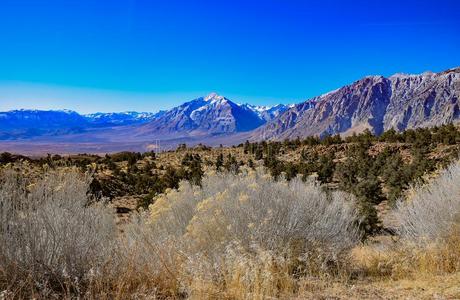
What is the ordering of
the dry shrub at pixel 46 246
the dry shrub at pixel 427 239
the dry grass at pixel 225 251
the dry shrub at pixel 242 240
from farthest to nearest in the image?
the dry shrub at pixel 427 239, the dry shrub at pixel 242 240, the dry grass at pixel 225 251, the dry shrub at pixel 46 246

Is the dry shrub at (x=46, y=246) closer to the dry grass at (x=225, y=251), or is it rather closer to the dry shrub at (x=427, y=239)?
the dry grass at (x=225, y=251)

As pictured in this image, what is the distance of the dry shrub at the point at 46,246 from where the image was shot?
17.2ft

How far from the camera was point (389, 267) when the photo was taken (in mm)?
7277

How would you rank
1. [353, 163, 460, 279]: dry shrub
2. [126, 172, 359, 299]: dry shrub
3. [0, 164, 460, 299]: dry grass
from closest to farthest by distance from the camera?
[0, 164, 460, 299]: dry grass
[126, 172, 359, 299]: dry shrub
[353, 163, 460, 279]: dry shrub

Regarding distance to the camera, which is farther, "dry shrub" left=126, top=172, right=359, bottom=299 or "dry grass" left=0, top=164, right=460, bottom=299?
"dry shrub" left=126, top=172, right=359, bottom=299

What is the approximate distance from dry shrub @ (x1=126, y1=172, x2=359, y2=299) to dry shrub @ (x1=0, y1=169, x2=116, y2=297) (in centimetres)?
65

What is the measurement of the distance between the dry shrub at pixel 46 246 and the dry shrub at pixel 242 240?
653 mm

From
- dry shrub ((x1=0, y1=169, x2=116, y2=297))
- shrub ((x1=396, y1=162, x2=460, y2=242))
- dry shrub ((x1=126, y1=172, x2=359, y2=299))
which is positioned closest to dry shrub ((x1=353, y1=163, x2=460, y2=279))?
shrub ((x1=396, y1=162, x2=460, y2=242))

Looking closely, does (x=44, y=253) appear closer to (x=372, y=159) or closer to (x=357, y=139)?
(x=372, y=159)

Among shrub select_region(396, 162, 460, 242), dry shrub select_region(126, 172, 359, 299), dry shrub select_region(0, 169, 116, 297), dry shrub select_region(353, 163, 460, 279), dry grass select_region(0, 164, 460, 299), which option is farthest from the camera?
shrub select_region(396, 162, 460, 242)

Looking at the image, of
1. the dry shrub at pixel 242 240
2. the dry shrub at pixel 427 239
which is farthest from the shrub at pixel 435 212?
the dry shrub at pixel 242 240

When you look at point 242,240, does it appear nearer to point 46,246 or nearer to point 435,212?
point 46,246

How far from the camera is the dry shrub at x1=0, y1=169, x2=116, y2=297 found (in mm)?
5250

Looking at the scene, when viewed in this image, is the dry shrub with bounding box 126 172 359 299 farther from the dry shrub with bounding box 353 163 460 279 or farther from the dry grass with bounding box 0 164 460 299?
the dry shrub with bounding box 353 163 460 279
